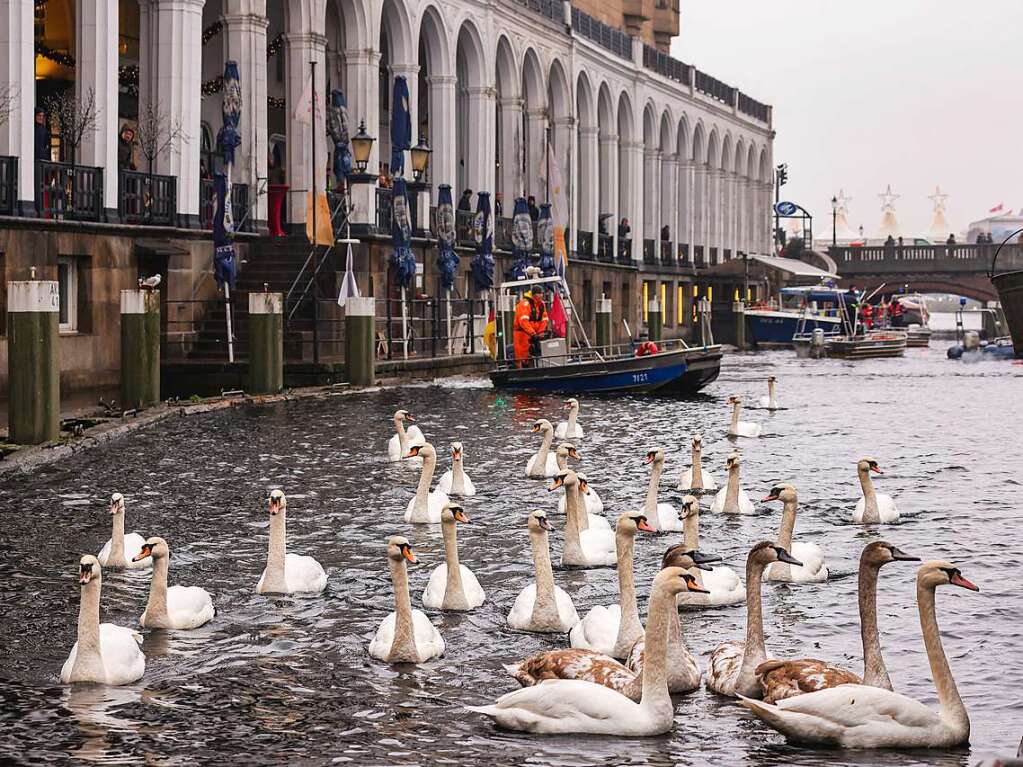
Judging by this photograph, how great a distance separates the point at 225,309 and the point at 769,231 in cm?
7401

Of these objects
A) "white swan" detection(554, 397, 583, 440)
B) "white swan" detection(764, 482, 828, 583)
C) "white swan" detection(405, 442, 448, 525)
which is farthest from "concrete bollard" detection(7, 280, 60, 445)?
"white swan" detection(764, 482, 828, 583)

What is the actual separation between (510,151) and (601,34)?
12.9m

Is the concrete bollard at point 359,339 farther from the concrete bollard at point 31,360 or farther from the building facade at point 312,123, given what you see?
the concrete bollard at point 31,360

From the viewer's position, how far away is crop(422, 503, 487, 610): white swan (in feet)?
40.1

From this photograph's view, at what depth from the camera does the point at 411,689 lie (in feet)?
33.2

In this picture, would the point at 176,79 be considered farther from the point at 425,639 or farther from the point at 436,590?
the point at 425,639

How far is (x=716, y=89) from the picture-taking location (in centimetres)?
9150

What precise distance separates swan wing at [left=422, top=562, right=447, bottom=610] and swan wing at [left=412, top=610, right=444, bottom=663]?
1.32 m

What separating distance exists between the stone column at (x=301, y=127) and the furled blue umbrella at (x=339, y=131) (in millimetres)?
469

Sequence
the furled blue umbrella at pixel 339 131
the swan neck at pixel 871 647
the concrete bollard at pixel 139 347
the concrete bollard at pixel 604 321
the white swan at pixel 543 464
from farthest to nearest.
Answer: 1. the concrete bollard at pixel 604 321
2. the furled blue umbrella at pixel 339 131
3. the concrete bollard at pixel 139 347
4. the white swan at pixel 543 464
5. the swan neck at pixel 871 647

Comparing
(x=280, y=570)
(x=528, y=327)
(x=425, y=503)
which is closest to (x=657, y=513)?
(x=425, y=503)

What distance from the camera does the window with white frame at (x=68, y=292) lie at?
1209 inches

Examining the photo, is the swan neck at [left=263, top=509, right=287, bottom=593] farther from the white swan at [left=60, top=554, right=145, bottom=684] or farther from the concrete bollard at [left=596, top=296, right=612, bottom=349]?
the concrete bollard at [left=596, top=296, right=612, bottom=349]

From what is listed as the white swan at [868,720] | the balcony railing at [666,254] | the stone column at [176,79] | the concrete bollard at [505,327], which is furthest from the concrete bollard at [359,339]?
the balcony railing at [666,254]
